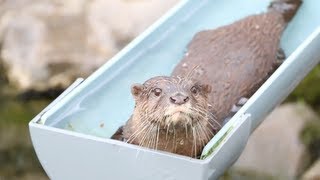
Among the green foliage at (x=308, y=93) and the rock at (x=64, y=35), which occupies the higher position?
the rock at (x=64, y=35)

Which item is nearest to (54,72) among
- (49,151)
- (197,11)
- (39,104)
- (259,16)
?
(39,104)

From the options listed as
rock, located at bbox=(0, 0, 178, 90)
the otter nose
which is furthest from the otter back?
rock, located at bbox=(0, 0, 178, 90)

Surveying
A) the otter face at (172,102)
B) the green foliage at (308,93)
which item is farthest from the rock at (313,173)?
the otter face at (172,102)

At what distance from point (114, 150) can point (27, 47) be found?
6.60ft

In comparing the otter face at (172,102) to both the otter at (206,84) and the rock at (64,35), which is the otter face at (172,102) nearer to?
the otter at (206,84)

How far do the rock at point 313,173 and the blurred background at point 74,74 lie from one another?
0.11ft

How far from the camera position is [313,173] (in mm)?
4148

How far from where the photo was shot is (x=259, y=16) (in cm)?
374

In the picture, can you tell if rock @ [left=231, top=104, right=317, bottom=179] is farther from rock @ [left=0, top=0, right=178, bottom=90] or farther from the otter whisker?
the otter whisker

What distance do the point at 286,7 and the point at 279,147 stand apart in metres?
0.72

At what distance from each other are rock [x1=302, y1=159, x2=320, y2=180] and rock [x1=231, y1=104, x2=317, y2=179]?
4 cm

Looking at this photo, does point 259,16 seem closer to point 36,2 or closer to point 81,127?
point 81,127

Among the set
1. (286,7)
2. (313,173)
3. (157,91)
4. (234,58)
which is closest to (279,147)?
(313,173)

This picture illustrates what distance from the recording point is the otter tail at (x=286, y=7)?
153 inches
